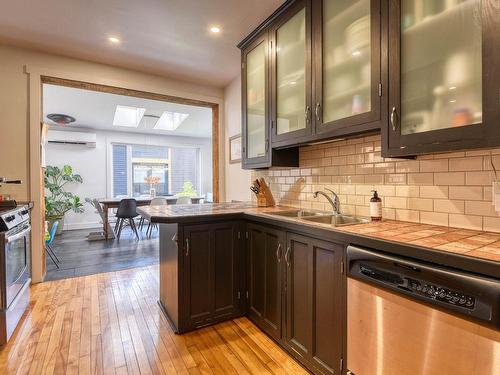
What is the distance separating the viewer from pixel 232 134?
3.86 m

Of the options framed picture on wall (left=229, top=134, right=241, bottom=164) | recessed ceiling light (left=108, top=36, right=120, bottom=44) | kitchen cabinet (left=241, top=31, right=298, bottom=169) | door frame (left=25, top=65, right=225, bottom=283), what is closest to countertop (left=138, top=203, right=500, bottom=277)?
kitchen cabinet (left=241, top=31, right=298, bottom=169)

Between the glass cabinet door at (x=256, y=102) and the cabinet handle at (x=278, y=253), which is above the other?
the glass cabinet door at (x=256, y=102)

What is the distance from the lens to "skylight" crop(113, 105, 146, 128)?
5.12 metres

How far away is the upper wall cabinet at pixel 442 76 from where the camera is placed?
1.06 meters

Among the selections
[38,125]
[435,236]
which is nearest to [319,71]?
[435,236]

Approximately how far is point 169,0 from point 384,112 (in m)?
1.86

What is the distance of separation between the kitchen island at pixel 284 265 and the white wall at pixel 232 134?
1410 millimetres

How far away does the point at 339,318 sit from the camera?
1.38 meters

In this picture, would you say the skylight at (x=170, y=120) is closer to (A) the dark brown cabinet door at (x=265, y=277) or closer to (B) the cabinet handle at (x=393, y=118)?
(A) the dark brown cabinet door at (x=265, y=277)

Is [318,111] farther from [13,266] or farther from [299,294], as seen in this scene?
[13,266]

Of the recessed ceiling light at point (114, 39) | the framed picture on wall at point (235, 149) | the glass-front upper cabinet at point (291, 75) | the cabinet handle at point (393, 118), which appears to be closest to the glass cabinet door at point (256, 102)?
the glass-front upper cabinet at point (291, 75)

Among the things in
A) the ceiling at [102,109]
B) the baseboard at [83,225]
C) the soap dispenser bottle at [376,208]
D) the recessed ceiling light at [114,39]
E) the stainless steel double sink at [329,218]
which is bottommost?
the baseboard at [83,225]

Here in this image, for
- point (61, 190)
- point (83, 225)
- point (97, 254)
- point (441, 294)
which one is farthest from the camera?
point (83, 225)

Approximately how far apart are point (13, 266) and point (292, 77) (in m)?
2.58
